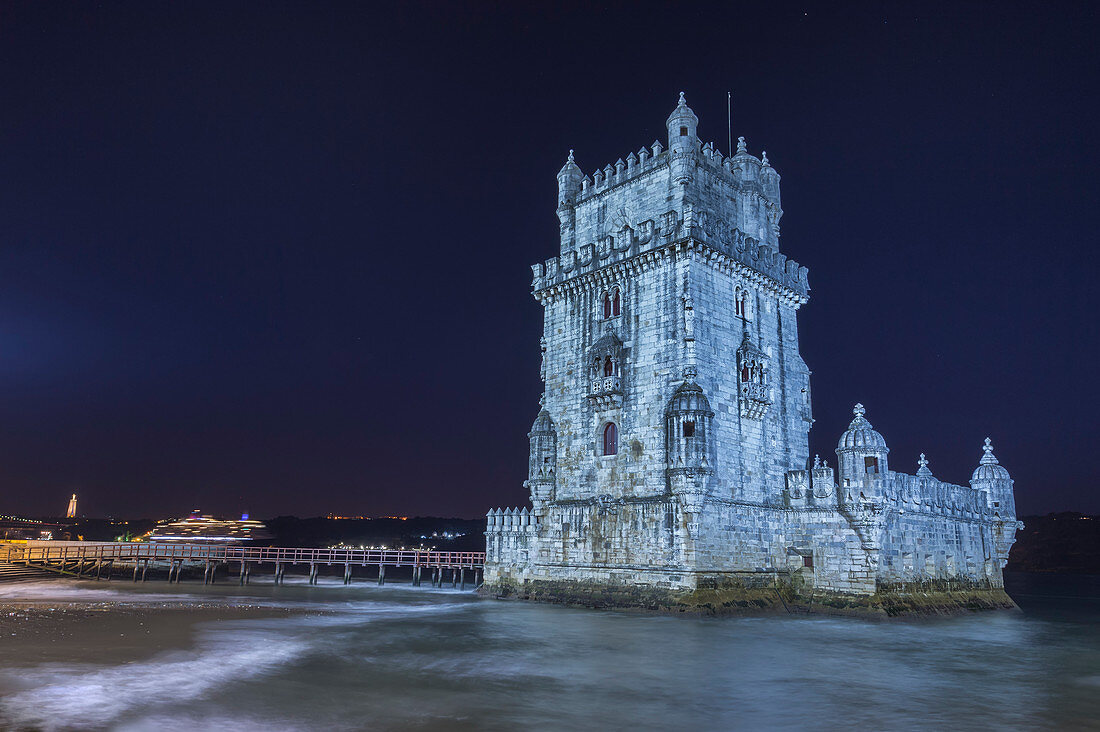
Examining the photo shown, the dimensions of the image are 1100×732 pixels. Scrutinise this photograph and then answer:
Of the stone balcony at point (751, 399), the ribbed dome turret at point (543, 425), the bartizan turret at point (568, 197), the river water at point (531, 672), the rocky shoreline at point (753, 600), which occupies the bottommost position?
the river water at point (531, 672)

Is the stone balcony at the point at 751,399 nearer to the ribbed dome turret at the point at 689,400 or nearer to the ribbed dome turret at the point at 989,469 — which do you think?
the ribbed dome turret at the point at 689,400

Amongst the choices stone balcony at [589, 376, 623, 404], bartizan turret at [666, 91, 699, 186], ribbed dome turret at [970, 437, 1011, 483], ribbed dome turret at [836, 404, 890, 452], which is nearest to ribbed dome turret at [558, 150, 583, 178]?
bartizan turret at [666, 91, 699, 186]

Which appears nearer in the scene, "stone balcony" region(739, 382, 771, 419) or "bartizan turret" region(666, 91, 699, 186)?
"stone balcony" region(739, 382, 771, 419)

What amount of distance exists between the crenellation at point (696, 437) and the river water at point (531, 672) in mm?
3383

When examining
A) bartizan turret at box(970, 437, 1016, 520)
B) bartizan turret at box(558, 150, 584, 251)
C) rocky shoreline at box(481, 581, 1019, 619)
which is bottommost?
rocky shoreline at box(481, 581, 1019, 619)

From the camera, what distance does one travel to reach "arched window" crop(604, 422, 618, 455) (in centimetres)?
3694

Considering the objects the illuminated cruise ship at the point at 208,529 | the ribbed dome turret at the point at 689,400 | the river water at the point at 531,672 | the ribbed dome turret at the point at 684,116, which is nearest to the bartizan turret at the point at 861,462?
the river water at the point at 531,672

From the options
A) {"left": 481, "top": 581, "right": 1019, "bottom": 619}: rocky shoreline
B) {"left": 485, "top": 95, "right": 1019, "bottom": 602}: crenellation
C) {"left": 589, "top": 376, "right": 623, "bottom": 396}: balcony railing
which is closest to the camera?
{"left": 481, "top": 581, "right": 1019, "bottom": 619}: rocky shoreline

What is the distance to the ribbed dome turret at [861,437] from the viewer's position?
110ft

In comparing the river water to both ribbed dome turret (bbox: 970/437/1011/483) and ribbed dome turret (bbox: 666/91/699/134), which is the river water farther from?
ribbed dome turret (bbox: 666/91/699/134)

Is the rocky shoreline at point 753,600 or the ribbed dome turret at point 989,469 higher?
the ribbed dome turret at point 989,469

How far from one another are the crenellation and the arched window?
A: 0.10 meters

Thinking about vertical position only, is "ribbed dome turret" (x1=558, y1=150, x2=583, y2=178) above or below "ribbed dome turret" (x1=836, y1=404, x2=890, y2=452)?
above

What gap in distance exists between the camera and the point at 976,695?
18.0 m
